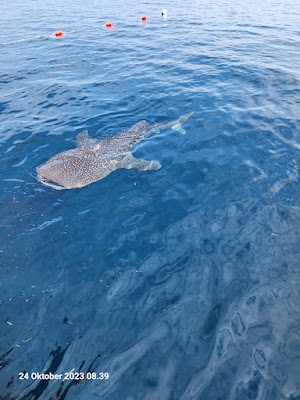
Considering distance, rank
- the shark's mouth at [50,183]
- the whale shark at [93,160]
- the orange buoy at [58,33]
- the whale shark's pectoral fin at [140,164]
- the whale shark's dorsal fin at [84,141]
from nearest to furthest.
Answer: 1. the shark's mouth at [50,183]
2. the whale shark at [93,160]
3. the whale shark's pectoral fin at [140,164]
4. the whale shark's dorsal fin at [84,141]
5. the orange buoy at [58,33]

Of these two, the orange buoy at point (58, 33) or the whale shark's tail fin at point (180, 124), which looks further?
the orange buoy at point (58, 33)

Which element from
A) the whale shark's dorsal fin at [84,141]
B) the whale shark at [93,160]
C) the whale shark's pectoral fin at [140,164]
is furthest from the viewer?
the whale shark's dorsal fin at [84,141]

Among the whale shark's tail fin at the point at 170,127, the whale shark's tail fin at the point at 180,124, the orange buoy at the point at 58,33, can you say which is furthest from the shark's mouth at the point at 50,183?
the orange buoy at the point at 58,33

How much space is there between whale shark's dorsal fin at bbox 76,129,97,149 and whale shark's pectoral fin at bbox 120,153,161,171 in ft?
4.39

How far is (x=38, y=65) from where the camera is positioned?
16766 mm

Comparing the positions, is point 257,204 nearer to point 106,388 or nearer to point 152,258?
point 152,258

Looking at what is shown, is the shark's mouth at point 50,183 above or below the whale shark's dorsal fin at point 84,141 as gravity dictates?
below

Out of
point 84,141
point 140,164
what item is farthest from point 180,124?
point 84,141

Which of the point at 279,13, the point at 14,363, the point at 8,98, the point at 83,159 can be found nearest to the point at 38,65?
the point at 8,98

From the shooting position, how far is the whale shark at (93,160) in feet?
26.5

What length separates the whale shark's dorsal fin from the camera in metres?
9.48

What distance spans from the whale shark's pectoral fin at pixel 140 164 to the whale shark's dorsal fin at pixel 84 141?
1.34 meters

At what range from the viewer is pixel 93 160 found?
28.7 ft

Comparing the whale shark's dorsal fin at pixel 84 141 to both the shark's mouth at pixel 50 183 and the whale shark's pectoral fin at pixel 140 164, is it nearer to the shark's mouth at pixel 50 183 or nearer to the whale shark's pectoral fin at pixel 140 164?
the whale shark's pectoral fin at pixel 140 164
